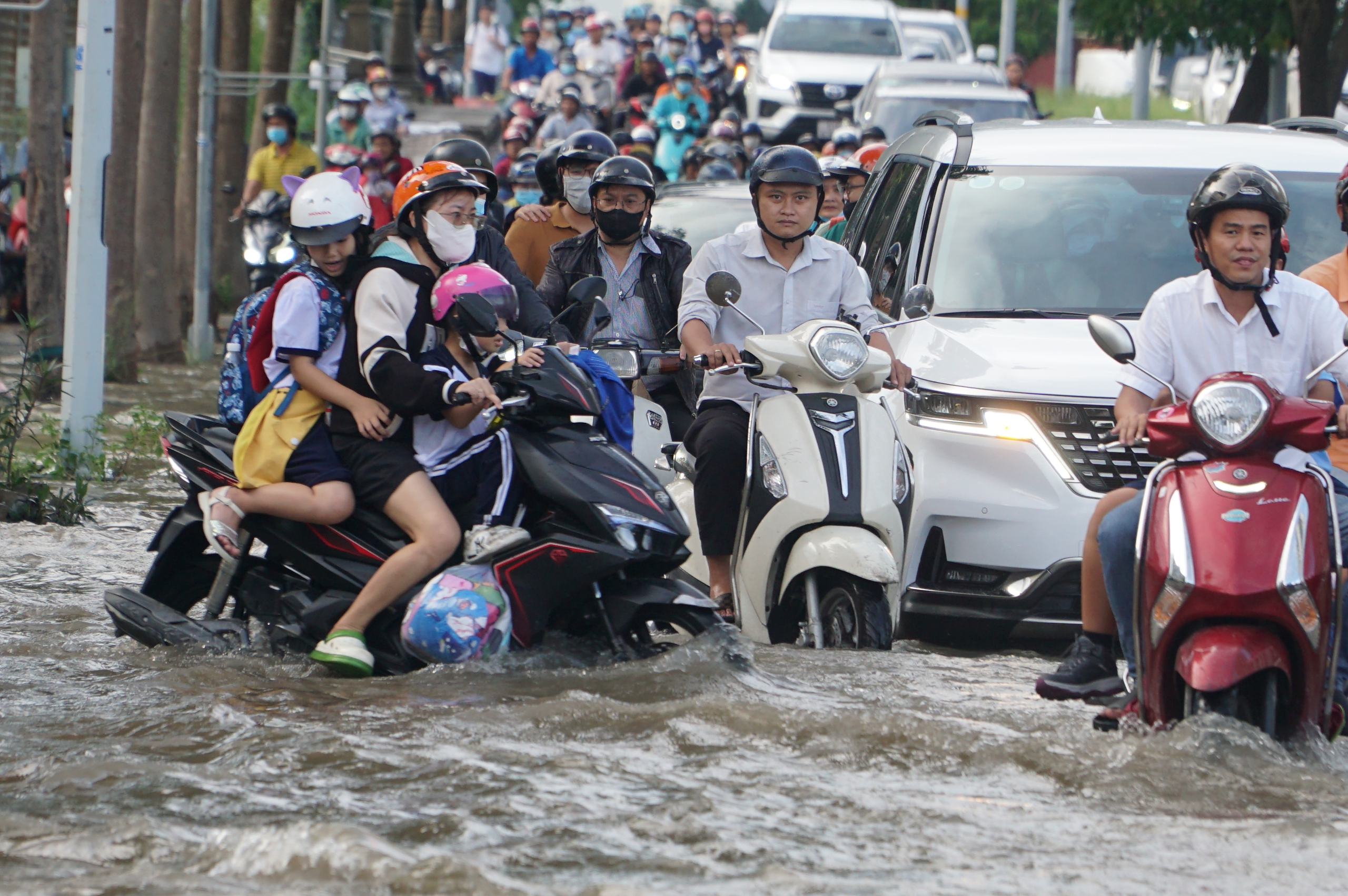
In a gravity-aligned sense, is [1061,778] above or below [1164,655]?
below

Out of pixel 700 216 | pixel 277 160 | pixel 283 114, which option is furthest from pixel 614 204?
pixel 283 114

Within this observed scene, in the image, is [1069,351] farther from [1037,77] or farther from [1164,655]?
[1037,77]

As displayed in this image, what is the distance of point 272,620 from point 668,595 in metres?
1.43

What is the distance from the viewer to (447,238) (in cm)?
595

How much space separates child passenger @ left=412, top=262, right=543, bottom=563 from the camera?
221 inches

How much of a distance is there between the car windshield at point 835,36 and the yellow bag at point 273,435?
879 inches

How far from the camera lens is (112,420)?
12.2 meters

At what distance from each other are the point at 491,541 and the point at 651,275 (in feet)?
8.62

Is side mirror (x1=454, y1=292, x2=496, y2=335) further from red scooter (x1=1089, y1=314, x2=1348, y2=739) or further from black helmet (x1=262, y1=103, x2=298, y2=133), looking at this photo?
black helmet (x1=262, y1=103, x2=298, y2=133)

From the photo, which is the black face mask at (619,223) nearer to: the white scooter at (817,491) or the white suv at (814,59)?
the white scooter at (817,491)

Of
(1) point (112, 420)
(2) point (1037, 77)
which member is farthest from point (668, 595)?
(2) point (1037, 77)

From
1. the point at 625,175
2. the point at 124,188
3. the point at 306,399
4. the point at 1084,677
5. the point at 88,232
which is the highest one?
the point at 124,188

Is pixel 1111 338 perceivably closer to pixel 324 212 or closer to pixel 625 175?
pixel 324 212

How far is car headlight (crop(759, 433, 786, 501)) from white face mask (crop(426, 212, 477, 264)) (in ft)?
3.91
